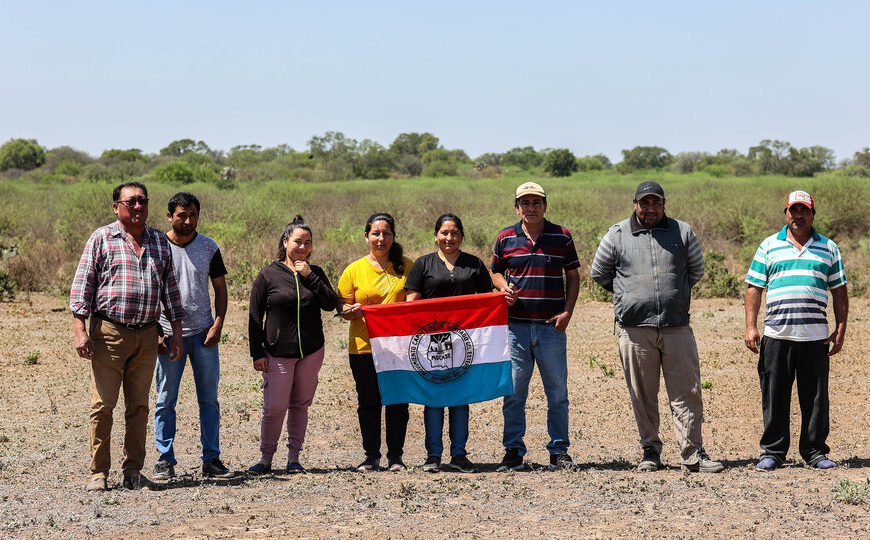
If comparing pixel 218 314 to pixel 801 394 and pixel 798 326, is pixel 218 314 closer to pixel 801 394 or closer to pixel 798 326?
pixel 798 326

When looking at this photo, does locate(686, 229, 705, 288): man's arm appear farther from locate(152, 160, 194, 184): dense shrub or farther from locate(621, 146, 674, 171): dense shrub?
locate(621, 146, 674, 171): dense shrub

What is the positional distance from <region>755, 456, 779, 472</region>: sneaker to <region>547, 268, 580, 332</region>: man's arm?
164 cm

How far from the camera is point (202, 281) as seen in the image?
6590 mm

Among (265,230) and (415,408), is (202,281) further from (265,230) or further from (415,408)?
(265,230)

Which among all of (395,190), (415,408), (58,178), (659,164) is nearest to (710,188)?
(395,190)

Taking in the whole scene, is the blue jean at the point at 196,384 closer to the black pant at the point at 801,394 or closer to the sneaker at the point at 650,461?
the sneaker at the point at 650,461

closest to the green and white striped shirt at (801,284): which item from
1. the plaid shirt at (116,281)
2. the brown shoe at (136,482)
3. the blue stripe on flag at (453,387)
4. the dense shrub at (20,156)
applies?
the blue stripe on flag at (453,387)

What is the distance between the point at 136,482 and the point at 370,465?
5.15 ft

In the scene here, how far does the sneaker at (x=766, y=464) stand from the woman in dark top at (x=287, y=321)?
3130 mm

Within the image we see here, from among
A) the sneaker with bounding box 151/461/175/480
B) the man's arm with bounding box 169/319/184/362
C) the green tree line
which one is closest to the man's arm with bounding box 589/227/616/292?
the man's arm with bounding box 169/319/184/362

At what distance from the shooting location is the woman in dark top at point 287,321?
661 cm

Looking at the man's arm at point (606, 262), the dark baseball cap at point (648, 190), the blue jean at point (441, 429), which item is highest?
the dark baseball cap at point (648, 190)

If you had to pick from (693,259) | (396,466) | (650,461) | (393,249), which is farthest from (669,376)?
(393,249)

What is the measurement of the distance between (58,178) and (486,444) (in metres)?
52.2
